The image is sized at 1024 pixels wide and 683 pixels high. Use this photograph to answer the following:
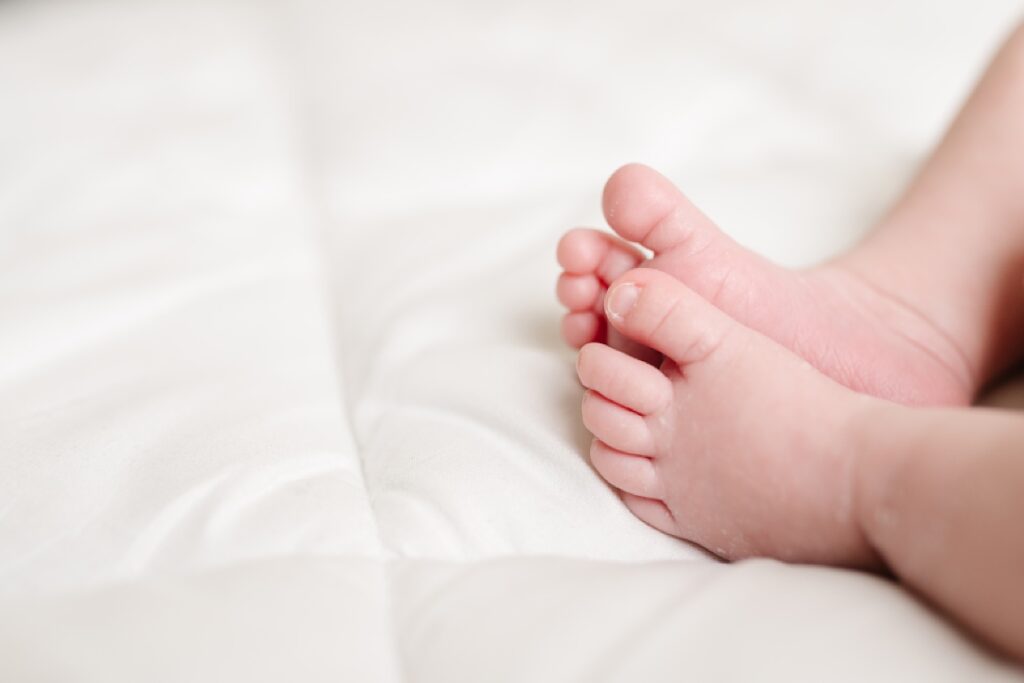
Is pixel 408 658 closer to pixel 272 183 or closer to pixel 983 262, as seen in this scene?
pixel 983 262

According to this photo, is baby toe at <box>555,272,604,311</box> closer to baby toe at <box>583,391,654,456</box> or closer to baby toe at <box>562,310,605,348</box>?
baby toe at <box>562,310,605,348</box>

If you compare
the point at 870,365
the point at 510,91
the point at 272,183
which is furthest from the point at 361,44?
the point at 870,365

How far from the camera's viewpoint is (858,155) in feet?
3.39

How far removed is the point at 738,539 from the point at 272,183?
674 mm

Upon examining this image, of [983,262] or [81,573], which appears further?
[983,262]

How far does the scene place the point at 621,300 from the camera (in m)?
0.60

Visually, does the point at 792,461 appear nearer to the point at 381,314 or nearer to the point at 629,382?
the point at 629,382

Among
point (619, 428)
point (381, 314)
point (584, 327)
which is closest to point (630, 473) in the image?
point (619, 428)

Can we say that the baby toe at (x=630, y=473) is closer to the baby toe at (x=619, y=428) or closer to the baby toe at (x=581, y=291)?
the baby toe at (x=619, y=428)

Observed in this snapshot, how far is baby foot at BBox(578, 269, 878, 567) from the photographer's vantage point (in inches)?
21.6

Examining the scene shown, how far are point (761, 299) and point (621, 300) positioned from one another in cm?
11

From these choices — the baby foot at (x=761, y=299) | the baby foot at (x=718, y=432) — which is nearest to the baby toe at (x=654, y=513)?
the baby foot at (x=718, y=432)

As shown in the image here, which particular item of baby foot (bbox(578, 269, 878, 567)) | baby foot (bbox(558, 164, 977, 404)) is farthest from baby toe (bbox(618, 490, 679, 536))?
baby foot (bbox(558, 164, 977, 404))

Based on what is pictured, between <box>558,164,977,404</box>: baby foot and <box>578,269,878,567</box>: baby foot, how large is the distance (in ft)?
0.17
